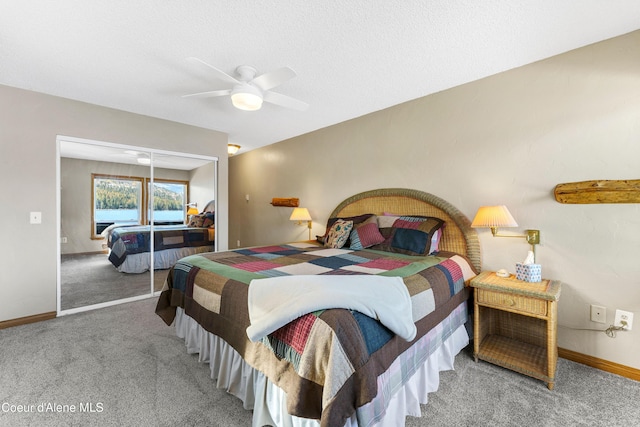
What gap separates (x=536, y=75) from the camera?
87.4 inches

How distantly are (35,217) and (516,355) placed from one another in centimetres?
468

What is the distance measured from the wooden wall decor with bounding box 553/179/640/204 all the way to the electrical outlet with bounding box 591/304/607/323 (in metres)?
0.78

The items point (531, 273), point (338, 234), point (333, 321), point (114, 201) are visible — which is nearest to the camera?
point (333, 321)

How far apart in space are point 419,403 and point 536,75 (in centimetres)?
265

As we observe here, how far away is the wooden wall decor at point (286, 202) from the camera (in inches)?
174

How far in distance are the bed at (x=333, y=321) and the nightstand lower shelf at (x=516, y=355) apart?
0.58 ft

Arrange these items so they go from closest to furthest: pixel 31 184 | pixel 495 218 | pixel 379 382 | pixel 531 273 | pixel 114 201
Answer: pixel 379 382 → pixel 531 273 → pixel 495 218 → pixel 31 184 → pixel 114 201

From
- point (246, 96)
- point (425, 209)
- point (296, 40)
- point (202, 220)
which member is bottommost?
point (202, 220)

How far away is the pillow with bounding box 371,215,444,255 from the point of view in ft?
8.11

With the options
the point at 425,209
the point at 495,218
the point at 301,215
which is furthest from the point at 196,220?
the point at 495,218

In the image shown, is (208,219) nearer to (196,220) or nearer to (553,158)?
(196,220)

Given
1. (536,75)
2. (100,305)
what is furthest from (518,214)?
(100,305)

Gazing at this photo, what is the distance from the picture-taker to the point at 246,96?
2.16 metres

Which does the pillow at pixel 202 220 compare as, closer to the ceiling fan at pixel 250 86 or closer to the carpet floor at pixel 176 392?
the carpet floor at pixel 176 392
